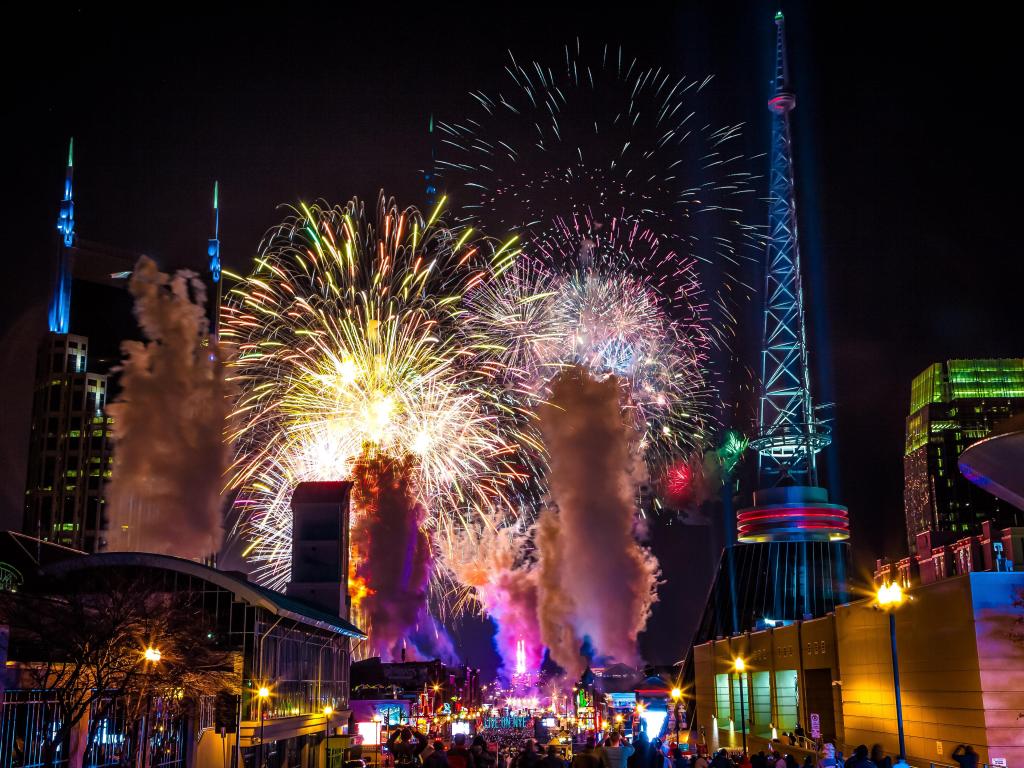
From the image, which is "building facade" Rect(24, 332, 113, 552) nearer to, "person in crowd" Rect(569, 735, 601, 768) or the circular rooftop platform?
the circular rooftop platform

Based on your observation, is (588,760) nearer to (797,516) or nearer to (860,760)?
(860,760)

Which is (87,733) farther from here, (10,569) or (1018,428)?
(1018,428)

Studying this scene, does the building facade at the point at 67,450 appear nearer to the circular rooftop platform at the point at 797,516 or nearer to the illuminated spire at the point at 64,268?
the illuminated spire at the point at 64,268

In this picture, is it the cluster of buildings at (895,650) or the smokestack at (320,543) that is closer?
the cluster of buildings at (895,650)

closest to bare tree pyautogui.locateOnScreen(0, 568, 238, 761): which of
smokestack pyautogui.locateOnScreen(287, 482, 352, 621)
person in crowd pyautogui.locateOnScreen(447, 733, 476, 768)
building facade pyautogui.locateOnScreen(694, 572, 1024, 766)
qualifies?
→ person in crowd pyautogui.locateOnScreen(447, 733, 476, 768)

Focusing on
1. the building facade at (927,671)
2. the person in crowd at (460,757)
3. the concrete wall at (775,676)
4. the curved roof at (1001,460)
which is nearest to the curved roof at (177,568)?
the building facade at (927,671)

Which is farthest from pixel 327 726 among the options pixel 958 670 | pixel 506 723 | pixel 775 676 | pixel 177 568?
pixel 958 670
